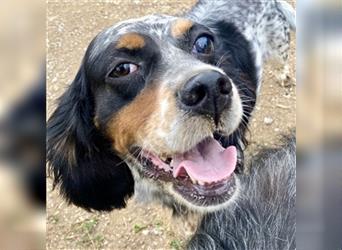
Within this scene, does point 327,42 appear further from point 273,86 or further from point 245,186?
point 245,186

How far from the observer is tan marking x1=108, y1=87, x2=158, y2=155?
268 cm

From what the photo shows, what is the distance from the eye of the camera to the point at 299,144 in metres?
2.98

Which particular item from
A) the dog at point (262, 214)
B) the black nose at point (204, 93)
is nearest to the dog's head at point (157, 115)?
the black nose at point (204, 93)

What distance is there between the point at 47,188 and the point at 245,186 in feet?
2.97

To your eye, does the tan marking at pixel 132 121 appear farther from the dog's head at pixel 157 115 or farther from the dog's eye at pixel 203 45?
the dog's eye at pixel 203 45

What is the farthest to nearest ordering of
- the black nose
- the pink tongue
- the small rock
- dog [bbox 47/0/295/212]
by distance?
1. the small rock
2. the pink tongue
3. dog [bbox 47/0/295/212]
4. the black nose

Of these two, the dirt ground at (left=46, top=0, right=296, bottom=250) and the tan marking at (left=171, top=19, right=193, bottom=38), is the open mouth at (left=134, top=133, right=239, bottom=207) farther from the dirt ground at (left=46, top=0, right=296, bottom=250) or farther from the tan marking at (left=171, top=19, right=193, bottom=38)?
the tan marking at (left=171, top=19, right=193, bottom=38)

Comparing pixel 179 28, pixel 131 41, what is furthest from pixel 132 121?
pixel 179 28

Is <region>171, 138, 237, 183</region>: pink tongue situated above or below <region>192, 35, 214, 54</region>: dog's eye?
below

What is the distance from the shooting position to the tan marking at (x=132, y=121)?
2.68 m

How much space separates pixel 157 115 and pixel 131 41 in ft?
1.22

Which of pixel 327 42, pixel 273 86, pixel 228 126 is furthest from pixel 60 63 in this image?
pixel 327 42

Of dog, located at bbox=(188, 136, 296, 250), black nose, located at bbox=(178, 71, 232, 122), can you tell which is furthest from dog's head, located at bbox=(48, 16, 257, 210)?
dog, located at bbox=(188, 136, 296, 250)

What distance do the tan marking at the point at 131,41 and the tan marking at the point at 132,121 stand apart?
0.70ft
